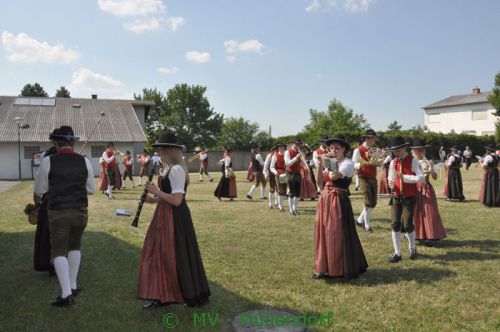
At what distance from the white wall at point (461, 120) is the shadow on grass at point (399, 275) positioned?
53.1 m

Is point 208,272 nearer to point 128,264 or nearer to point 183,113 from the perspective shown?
point 128,264

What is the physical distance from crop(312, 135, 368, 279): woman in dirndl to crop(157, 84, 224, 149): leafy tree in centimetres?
5426

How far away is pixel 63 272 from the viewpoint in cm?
457

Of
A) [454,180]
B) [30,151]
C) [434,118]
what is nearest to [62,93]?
[30,151]

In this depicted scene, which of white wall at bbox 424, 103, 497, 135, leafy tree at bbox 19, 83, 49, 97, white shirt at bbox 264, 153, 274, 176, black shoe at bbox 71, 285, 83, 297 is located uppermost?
leafy tree at bbox 19, 83, 49, 97

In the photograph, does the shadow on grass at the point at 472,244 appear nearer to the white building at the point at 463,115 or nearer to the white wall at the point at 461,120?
the white building at the point at 463,115

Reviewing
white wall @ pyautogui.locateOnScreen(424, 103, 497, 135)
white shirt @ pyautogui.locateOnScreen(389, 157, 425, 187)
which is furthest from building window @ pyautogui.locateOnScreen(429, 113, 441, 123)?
white shirt @ pyautogui.locateOnScreen(389, 157, 425, 187)

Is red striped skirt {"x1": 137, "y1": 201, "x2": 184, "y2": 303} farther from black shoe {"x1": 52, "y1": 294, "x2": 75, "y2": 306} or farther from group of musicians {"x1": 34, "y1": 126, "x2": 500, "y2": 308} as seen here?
black shoe {"x1": 52, "y1": 294, "x2": 75, "y2": 306}

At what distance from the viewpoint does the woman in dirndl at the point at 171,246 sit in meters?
4.27

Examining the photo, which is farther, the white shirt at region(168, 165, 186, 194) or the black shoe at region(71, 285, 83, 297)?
the black shoe at region(71, 285, 83, 297)

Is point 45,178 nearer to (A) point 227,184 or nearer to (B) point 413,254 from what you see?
(B) point 413,254

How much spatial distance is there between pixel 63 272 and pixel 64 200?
779 mm

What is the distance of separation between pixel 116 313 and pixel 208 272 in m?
1.70

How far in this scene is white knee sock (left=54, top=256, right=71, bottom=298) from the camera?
454 cm
